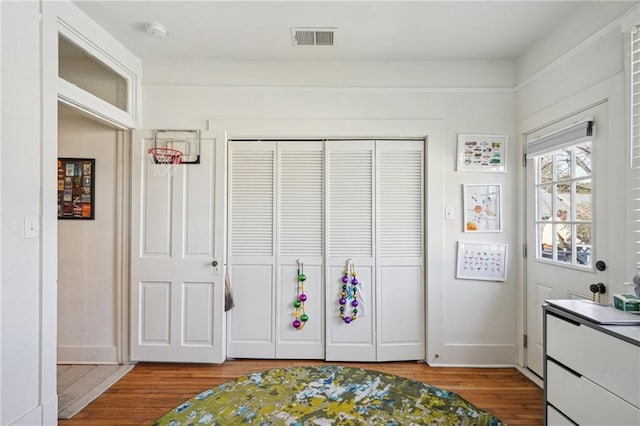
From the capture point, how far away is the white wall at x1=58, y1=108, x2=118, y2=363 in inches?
109

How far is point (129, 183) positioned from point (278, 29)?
1.86 m

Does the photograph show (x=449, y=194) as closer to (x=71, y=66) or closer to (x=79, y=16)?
(x=79, y=16)

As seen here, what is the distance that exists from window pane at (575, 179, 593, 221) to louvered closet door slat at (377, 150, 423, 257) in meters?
1.11

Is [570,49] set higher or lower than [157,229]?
higher

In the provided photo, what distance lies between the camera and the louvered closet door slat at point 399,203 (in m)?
2.83

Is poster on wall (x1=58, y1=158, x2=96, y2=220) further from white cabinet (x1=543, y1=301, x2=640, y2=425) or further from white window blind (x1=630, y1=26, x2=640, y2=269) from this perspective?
white window blind (x1=630, y1=26, x2=640, y2=269)

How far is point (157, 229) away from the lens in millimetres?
2771

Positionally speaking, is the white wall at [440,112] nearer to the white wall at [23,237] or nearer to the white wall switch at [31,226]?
the white wall at [23,237]

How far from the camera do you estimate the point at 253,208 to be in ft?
9.42

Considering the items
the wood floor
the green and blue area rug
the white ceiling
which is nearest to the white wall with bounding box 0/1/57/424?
the wood floor

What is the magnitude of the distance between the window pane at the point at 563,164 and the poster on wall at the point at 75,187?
391cm

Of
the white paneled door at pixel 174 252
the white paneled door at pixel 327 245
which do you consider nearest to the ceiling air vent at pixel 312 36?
the white paneled door at pixel 327 245

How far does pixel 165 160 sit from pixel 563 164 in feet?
10.6

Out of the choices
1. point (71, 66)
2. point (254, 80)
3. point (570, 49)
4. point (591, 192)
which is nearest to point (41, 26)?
point (71, 66)
